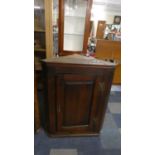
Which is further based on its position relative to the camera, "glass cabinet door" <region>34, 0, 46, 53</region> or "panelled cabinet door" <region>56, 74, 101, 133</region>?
"glass cabinet door" <region>34, 0, 46, 53</region>

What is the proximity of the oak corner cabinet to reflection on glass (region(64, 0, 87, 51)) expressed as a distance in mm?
819

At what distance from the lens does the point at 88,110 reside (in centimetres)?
148

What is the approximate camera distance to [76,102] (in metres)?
1.41

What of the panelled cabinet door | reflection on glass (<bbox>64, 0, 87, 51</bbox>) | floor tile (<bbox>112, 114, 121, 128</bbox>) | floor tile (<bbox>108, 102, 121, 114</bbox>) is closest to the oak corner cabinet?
the panelled cabinet door

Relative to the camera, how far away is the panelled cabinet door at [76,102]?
1304 mm

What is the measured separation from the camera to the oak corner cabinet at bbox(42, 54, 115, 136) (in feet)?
4.07

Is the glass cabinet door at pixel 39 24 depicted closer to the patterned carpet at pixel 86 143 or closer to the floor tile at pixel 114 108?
the patterned carpet at pixel 86 143

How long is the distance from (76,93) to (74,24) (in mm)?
1216

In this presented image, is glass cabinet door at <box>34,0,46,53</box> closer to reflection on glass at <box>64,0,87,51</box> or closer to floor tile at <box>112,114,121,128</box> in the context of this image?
reflection on glass at <box>64,0,87,51</box>

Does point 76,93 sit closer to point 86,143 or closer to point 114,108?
point 86,143

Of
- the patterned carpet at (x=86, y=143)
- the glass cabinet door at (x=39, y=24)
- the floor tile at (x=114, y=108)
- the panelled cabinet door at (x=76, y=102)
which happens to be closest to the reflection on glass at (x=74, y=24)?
the glass cabinet door at (x=39, y=24)

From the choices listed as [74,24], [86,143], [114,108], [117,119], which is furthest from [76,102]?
[74,24]
